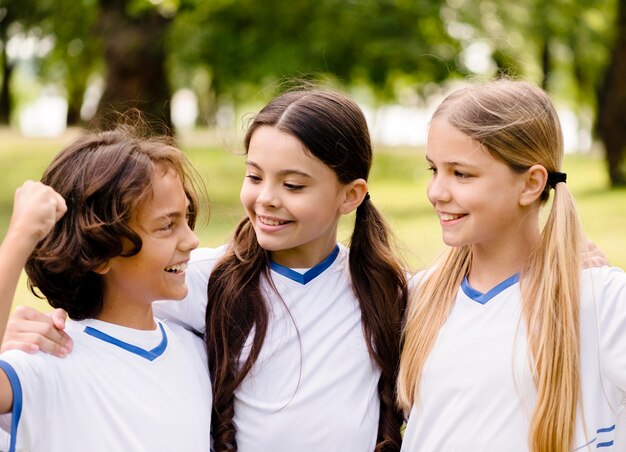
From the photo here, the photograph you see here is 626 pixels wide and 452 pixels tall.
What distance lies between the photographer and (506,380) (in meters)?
2.48

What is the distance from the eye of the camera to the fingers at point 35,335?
7.22ft

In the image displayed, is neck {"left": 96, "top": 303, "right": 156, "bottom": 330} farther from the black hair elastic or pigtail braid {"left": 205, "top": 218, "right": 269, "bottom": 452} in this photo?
the black hair elastic

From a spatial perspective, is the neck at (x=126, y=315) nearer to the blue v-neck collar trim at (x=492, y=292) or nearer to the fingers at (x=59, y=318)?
the fingers at (x=59, y=318)

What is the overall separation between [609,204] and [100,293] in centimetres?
954

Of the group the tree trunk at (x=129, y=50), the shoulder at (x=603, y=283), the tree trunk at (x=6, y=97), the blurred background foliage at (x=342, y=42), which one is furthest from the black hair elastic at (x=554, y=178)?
the tree trunk at (x=6, y=97)

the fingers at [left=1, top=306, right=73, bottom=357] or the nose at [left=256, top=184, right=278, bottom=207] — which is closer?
the fingers at [left=1, top=306, right=73, bottom=357]

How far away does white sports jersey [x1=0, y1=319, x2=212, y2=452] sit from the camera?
2.13 m

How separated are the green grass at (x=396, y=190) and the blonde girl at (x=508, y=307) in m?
4.64

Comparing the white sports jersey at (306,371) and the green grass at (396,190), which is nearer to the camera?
the white sports jersey at (306,371)

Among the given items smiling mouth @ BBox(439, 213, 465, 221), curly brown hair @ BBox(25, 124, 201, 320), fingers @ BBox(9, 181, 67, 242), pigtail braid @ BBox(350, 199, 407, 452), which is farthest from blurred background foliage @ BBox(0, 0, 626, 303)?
fingers @ BBox(9, 181, 67, 242)

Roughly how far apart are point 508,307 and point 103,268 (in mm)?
1120

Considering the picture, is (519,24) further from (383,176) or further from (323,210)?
(323,210)

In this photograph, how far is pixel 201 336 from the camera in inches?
111

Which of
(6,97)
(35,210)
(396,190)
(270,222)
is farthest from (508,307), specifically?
(6,97)
